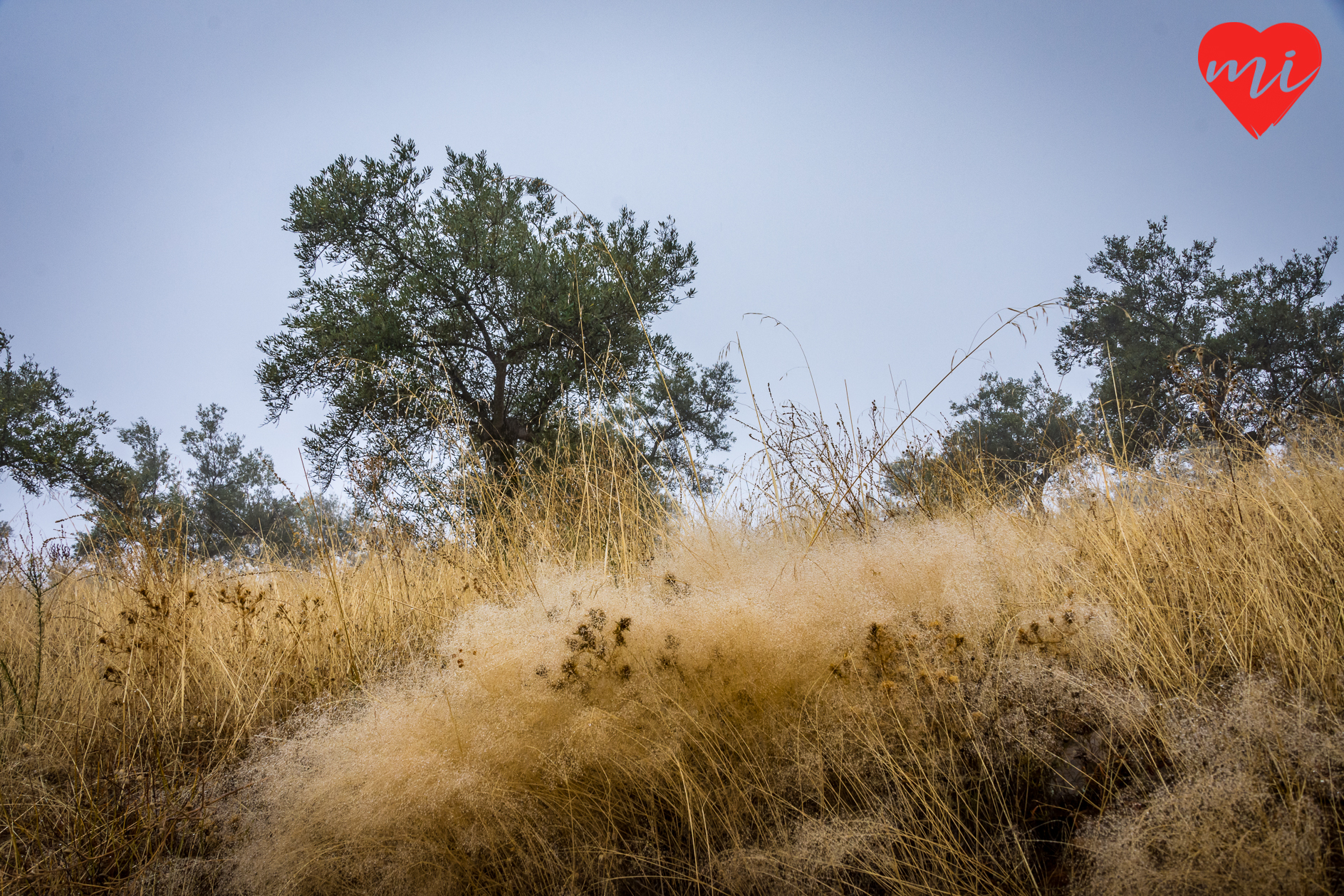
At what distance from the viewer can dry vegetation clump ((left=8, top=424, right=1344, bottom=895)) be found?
116cm

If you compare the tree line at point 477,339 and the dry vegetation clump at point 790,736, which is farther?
the tree line at point 477,339

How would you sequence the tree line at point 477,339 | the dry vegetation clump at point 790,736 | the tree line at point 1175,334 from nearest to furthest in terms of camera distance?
the dry vegetation clump at point 790,736, the tree line at point 477,339, the tree line at point 1175,334

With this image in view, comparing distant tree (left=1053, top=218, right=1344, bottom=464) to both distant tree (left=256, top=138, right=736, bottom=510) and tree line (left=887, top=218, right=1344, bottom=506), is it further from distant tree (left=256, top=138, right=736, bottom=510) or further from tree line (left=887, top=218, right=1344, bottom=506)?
distant tree (left=256, top=138, right=736, bottom=510)

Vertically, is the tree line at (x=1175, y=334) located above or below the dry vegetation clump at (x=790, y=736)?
above

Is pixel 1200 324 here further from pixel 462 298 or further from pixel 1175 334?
pixel 462 298

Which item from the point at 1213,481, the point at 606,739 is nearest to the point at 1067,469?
the point at 1213,481

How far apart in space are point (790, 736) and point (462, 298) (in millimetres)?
9763

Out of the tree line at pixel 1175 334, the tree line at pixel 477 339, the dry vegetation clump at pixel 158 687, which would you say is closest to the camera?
the dry vegetation clump at pixel 158 687

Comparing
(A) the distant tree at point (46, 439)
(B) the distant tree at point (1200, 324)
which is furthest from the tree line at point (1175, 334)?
(A) the distant tree at point (46, 439)

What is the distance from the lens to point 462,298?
391 inches

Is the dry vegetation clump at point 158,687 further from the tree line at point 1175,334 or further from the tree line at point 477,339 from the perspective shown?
the tree line at point 1175,334

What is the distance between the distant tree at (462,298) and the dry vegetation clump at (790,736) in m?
6.78

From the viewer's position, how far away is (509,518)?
3576 millimetres

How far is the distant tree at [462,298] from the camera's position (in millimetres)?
9031
